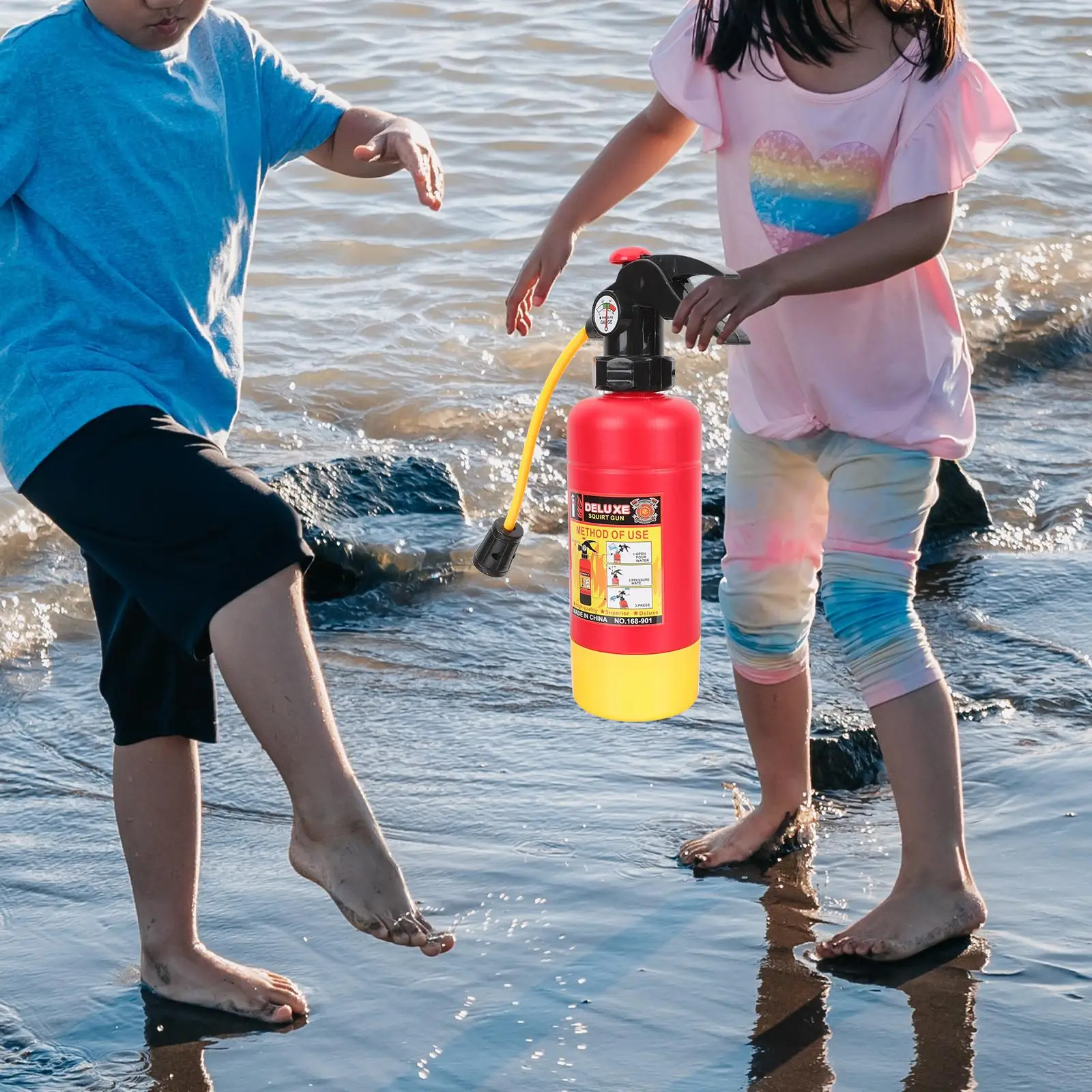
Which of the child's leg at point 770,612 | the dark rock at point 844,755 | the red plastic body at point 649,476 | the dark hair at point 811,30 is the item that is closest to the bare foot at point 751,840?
the child's leg at point 770,612

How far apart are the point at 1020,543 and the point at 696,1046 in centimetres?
285

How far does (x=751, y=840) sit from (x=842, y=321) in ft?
3.14

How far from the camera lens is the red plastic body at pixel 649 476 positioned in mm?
2520

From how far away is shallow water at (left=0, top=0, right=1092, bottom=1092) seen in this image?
2.33 meters

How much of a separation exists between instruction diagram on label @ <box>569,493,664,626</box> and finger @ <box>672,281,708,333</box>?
0.95ft

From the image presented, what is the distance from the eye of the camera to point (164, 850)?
8.43ft

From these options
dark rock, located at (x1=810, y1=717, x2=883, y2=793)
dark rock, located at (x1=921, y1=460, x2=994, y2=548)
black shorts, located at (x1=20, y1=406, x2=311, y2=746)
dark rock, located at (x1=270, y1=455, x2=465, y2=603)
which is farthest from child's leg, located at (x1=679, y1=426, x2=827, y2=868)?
dark rock, located at (x1=921, y1=460, x2=994, y2=548)

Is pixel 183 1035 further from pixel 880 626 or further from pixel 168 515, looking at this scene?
pixel 880 626

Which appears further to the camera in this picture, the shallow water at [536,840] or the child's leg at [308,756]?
the shallow water at [536,840]

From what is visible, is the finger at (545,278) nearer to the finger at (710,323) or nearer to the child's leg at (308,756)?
the finger at (710,323)

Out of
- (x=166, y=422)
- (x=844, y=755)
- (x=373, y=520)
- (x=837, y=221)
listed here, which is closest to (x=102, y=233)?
(x=166, y=422)

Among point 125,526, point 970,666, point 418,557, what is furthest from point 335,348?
point 125,526

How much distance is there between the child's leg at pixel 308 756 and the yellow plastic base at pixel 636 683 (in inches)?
22.2

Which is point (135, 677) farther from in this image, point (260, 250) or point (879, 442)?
point (260, 250)
